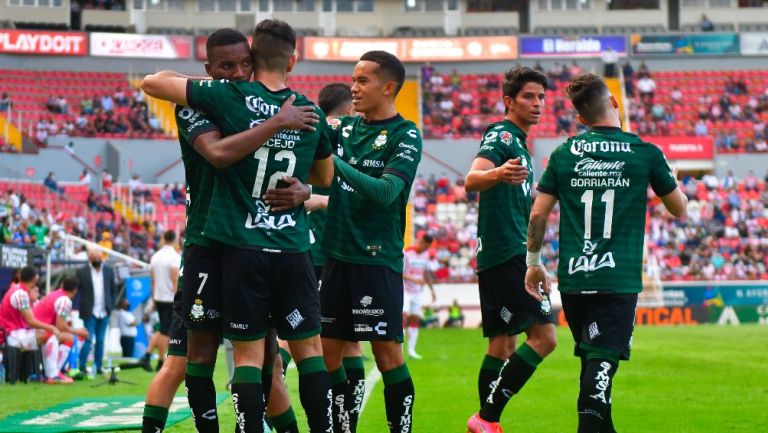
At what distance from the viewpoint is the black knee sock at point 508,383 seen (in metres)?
8.12

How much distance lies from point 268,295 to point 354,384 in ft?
5.95

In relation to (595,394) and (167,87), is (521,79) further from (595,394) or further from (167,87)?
(167,87)

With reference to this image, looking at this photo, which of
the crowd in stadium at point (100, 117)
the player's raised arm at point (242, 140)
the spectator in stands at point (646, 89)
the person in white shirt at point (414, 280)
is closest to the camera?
the player's raised arm at point (242, 140)

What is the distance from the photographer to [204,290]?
6.28 metres

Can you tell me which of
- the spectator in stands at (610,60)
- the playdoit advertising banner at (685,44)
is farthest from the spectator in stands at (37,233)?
the playdoit advertising banner at (685,44)

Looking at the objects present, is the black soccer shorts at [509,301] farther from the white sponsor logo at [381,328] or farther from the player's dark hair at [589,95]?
the player's dark hair at [589,95]

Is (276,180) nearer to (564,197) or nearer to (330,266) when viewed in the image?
(330,266)

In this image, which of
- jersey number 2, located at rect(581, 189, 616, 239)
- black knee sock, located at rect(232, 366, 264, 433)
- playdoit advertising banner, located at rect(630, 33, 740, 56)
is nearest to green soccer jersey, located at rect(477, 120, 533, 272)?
jersey number 2, located at rect(581, 189, 616, 239)

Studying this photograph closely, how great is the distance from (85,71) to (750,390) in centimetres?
4379

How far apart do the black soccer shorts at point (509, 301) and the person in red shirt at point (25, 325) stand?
984 cm

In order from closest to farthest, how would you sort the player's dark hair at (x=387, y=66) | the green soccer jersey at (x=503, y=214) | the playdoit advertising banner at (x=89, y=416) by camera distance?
1. the player's dark hair at (x=387, y=66)
2. the green soccer jersey at (x=503, y=214)
3. the playdoit advertising banner at (x=89, y=416)

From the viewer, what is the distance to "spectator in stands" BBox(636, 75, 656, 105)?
5312 centimetres

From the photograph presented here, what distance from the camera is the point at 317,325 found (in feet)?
20.8

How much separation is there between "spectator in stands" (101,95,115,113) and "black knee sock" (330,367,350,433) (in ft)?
143
